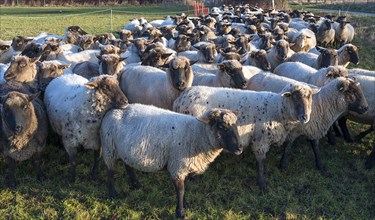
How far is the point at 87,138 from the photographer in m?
4.83

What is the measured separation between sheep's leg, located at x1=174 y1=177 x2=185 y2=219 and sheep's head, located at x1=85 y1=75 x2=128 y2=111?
120cm

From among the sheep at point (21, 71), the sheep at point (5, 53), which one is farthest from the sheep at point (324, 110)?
the sheep at point (5, 53)

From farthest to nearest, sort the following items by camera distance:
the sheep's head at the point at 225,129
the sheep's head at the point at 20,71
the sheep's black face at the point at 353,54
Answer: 1. the sheep's black face at the point at 353,54
2. the sheep's head at the point at 20,71
3. the sheep's head at the point at 225,129

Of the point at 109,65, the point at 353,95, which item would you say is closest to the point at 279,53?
the point at 353,95

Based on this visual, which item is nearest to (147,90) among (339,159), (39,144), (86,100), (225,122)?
(86,100)

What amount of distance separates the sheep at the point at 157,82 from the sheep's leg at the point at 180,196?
5.74 ft

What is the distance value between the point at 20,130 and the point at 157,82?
2.35m

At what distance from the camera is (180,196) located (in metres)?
4.34

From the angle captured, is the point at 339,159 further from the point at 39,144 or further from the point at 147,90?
the point at 39,144

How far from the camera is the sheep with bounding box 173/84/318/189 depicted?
4.96 m

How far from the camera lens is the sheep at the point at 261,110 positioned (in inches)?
195

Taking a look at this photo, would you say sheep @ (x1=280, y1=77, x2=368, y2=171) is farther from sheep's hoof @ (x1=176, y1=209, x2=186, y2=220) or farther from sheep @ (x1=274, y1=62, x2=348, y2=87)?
sheep's hoof @ (x1=176, y1=209, x2=186, y2=220)

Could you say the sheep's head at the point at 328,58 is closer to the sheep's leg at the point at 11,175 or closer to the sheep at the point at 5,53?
the sheep's leg at the point at 11,175

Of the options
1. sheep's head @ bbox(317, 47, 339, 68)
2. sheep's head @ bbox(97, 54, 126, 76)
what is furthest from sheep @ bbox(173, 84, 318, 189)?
sheep's head @ bbox(317, 47, 339, 68)
